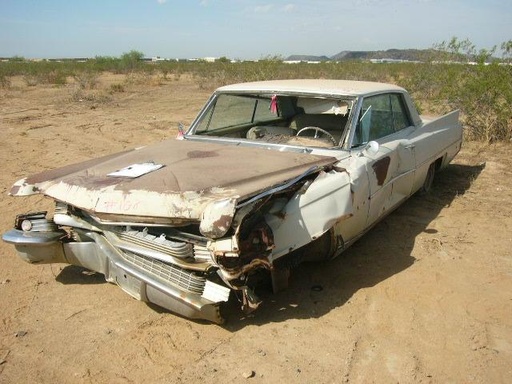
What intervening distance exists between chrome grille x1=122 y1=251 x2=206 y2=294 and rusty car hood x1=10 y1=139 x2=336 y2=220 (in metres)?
0.37

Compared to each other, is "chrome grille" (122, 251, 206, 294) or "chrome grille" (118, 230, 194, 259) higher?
"chrome grille" (118, 230, 194, 259)

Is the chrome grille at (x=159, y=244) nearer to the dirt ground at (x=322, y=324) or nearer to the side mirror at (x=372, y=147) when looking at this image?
the dirt ground at (x=322, y=324)

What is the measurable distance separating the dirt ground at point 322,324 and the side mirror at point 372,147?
0.81 metres

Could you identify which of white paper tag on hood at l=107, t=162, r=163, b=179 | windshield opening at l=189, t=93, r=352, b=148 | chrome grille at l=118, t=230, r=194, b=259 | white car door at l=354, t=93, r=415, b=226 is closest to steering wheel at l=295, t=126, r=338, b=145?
windshield opening at l=189, t=93, r=352, b=148

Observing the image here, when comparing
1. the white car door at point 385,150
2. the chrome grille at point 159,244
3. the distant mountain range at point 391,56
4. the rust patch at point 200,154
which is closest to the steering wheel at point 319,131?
the white car door at point 385,150

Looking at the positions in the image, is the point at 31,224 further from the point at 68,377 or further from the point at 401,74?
the point at 401,74

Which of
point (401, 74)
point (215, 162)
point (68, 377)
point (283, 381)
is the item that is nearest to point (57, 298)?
point (68, 377)

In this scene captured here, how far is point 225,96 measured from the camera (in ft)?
14.8

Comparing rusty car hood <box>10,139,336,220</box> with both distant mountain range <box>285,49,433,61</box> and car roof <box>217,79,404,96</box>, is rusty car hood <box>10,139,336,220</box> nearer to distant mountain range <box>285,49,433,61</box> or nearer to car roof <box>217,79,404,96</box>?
car roof <box>217,79,404,96</box>

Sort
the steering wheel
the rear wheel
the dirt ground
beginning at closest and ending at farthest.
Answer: the dirt ground → the steering wheel → the rear wheel

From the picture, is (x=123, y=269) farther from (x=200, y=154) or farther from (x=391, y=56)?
(x=391, y=56)

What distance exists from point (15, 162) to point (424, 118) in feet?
20.9

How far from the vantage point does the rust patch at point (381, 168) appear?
3.53 m

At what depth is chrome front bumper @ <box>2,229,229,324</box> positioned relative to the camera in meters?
2.64
